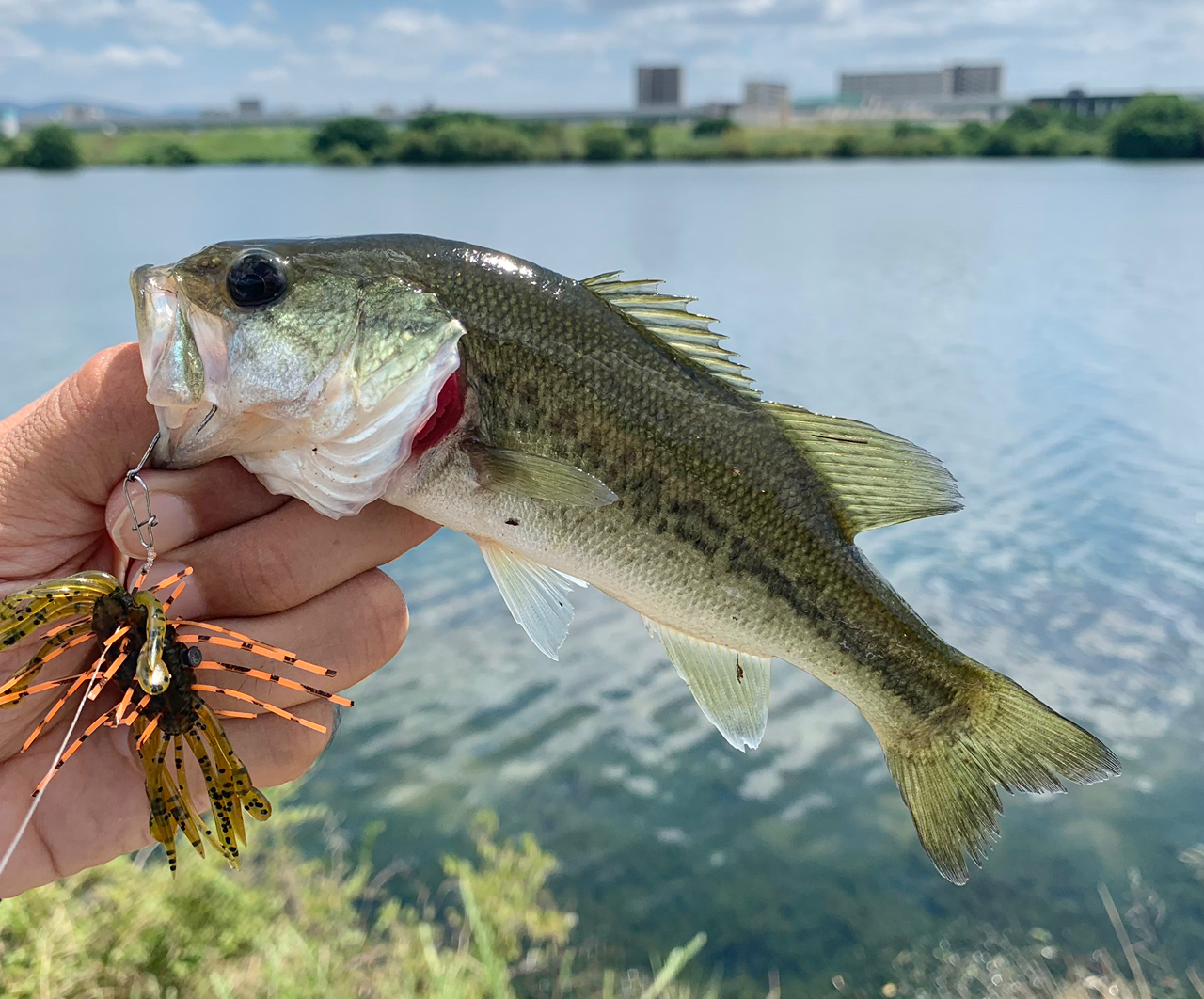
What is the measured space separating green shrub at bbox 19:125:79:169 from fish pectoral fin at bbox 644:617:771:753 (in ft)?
244

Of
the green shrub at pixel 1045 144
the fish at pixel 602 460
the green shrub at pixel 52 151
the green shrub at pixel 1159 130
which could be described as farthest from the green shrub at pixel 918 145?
the fish at pixel 602 460

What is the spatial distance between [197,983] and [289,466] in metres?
3.34

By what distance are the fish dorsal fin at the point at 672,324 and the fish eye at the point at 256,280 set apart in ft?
2.45

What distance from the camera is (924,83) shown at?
18350 cm

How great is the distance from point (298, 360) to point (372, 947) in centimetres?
399

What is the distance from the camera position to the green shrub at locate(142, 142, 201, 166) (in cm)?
6475

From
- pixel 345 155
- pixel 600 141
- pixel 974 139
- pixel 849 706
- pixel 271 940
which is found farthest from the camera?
pixel 974 139

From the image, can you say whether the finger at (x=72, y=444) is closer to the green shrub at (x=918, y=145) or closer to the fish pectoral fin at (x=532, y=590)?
the fish pectoral fin at (x=532, y=590)

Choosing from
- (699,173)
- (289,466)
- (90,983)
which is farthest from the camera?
(699,173)

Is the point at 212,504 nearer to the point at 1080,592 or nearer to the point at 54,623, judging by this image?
the point at 54,623

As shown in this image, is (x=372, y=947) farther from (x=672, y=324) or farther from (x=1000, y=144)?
(x=1000, y=144)

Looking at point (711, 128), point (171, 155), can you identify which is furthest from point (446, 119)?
point (711, 128)

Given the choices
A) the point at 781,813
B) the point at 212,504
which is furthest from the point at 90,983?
the point at 781,813

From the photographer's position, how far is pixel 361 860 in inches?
249
